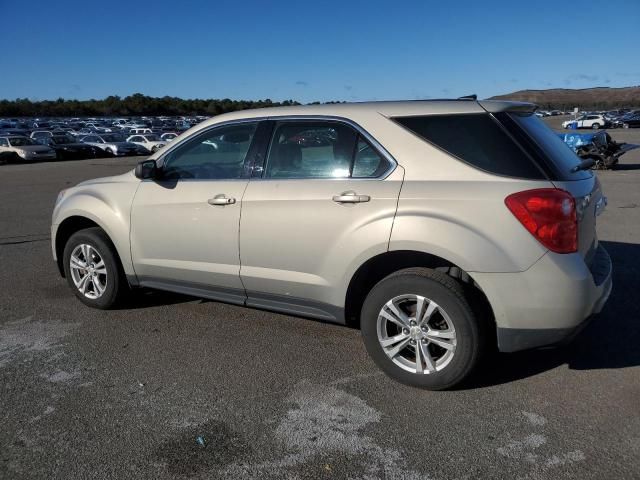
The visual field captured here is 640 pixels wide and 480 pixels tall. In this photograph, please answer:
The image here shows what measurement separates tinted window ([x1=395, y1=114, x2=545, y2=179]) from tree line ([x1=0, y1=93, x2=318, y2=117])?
118 meters

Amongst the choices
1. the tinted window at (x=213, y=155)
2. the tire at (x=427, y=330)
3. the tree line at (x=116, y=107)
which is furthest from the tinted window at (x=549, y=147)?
the tree line at (x=116, y=107)

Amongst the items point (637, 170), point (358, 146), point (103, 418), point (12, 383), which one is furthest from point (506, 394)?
point (637, 170)

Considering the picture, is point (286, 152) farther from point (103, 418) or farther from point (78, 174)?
point (78, 174)

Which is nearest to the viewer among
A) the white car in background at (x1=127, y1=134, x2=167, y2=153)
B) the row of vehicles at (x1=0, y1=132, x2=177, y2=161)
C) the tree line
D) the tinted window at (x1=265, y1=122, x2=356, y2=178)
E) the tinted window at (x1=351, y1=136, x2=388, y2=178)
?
the tinted window at (x1=351, y1=136, x2=388, y2=178)

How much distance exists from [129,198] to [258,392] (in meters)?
2.14

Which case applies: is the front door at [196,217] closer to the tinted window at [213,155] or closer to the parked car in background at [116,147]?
the tinted window at [213,155]

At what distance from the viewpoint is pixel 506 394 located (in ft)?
11.6

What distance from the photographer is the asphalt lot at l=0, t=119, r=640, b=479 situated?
2.86 meters

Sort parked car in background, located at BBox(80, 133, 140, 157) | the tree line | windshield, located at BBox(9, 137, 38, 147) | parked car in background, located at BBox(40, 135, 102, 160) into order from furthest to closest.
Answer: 1. the tree line
2. parked car in background, located at BBox(80, 133, 140, 157)
3. parked car in background, located at BBox(40, 135, 102, 160)
4. windshield, located at BBox(9, 137, 38, 147)

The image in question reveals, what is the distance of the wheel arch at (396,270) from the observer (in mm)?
3473

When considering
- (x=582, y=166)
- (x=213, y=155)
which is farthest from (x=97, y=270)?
(x=582, y=166)

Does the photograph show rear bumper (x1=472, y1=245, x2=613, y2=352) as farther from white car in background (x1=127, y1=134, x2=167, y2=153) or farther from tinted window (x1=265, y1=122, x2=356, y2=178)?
white car in background (x1=127, y1=134, x2=167, y2=153)

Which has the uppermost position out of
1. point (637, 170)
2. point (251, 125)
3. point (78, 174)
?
point (251, 125)

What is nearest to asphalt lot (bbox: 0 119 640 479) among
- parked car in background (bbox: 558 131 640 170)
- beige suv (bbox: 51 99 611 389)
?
beige suv (bbox: 51 99 611 389)
